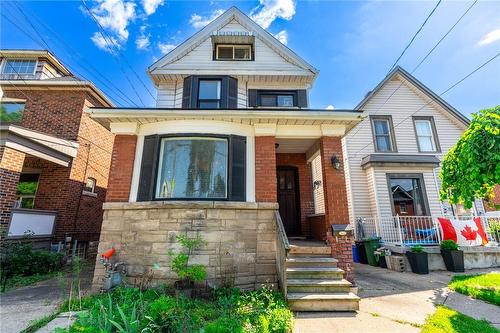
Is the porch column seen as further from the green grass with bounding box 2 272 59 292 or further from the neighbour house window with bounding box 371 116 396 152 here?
the neighbour house window with bounding box 371 116 396 152

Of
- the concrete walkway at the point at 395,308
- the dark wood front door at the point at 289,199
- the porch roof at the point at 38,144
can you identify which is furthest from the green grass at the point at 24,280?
the dark wood front door at the point at 289,199

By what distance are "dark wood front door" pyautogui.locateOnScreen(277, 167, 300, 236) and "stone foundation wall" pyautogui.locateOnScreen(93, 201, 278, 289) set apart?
2.68 m

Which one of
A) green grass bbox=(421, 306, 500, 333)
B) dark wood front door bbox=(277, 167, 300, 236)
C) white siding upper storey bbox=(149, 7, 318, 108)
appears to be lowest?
green grass bbox=(421, 306, 500, 333)

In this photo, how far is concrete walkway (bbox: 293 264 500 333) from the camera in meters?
3.61

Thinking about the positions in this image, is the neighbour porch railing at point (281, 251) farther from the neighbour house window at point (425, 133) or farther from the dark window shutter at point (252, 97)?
the neighbour house window at point (425, 133)

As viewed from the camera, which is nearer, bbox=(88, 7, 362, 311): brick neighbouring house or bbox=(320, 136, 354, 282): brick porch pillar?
bbox=(88, 7, 362, 311): brick neighbouring house

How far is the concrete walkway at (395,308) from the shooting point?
11.8 feet

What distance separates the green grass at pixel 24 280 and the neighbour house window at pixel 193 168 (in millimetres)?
4364

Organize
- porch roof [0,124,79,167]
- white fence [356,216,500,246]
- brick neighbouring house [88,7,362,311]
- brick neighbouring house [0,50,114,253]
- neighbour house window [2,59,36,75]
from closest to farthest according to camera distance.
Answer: brick neighbouring house [88,7,362,311], porch roof [0,124,79,167], brick neighbouring house [0,50,114,253], white fence [356,216,500,246], neighbour house window [2,59,36,75]

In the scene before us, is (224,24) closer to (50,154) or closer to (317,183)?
(317,183)

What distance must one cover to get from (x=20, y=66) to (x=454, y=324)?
63.9ft

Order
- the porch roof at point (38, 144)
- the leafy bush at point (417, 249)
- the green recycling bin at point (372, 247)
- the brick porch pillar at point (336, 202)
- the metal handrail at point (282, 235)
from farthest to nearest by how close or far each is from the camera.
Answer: the green recycling bin at point (372, 247)
the leafy bush at point (417, 249)
the porch roof at point (38, 144)
the brick porch pillar at point (336, 202)
the metal handrail at point (282, 235)

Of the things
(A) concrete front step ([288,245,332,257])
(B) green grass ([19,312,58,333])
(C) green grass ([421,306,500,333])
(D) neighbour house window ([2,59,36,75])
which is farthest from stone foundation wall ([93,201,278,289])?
(D) neighbour house window ([2,59,36,75])

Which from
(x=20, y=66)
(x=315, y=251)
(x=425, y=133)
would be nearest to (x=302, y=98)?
(x=315, y=251)
